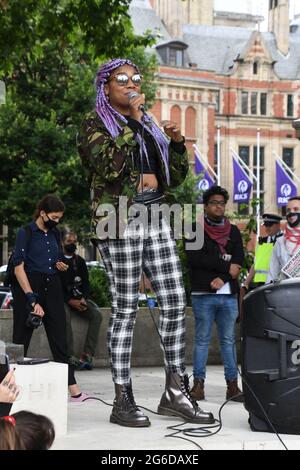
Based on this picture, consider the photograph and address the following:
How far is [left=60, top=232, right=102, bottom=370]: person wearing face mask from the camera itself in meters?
10.0

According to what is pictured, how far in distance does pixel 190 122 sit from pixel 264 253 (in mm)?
56659

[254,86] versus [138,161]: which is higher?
[254,86]

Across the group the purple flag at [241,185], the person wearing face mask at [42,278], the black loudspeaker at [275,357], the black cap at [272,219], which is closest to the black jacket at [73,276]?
the black cap at [272,219]

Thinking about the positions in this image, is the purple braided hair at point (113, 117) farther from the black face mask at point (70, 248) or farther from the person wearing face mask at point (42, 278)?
the black face mask at point (70, 248)

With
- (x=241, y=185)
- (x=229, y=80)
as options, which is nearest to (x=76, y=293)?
(x=241, y=185)

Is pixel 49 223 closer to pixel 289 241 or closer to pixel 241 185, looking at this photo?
pixel 289 241

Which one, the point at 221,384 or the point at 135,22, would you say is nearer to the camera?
the point at 221,384

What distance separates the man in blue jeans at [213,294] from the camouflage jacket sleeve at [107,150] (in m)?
1.77

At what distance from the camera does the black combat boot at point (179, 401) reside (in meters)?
5.84

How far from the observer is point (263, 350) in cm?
557

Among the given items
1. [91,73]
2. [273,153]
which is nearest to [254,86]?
[273,153]

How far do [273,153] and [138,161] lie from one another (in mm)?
66782

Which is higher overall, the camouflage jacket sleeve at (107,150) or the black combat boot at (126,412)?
the camouflage jacket sleeve at (107,150)
